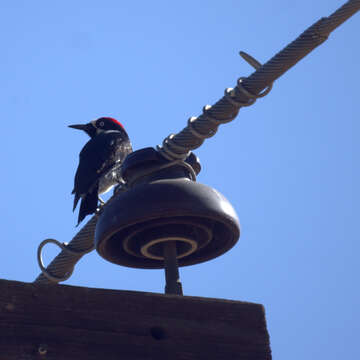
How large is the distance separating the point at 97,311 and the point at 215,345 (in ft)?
0.96

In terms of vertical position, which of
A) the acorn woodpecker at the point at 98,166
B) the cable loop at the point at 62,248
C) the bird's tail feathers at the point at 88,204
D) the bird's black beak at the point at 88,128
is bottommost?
the cable loop at the point at 62,248

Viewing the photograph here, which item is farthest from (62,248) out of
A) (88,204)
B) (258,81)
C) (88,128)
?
(88,128)

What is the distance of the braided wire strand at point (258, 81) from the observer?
221cm

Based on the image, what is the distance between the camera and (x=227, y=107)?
2.43 meters

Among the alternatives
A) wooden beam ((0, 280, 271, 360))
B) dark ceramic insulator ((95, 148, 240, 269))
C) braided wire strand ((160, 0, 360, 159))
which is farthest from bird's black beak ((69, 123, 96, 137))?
wooden beam ((0, 280, 271, 360))

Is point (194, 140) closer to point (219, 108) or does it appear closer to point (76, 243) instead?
point (219, 108)

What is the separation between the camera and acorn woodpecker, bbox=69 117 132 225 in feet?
20.4

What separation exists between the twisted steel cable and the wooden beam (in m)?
0.74

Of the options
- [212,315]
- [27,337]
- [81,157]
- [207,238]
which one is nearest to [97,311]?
[27,337]

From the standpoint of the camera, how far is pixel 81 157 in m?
6.90

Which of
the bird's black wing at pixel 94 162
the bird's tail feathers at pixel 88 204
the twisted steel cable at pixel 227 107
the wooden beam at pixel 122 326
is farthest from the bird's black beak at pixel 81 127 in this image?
the wooden beam at pixel 122 326

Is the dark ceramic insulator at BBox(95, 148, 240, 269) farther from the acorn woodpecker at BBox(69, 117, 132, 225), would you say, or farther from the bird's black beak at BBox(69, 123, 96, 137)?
the bird's black beak at BBox(69, 123, 96, 137)

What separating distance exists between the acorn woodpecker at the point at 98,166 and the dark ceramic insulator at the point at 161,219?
3.81m

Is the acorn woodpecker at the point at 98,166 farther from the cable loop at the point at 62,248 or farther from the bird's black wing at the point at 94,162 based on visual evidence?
the cable loop at the point at 62,248
